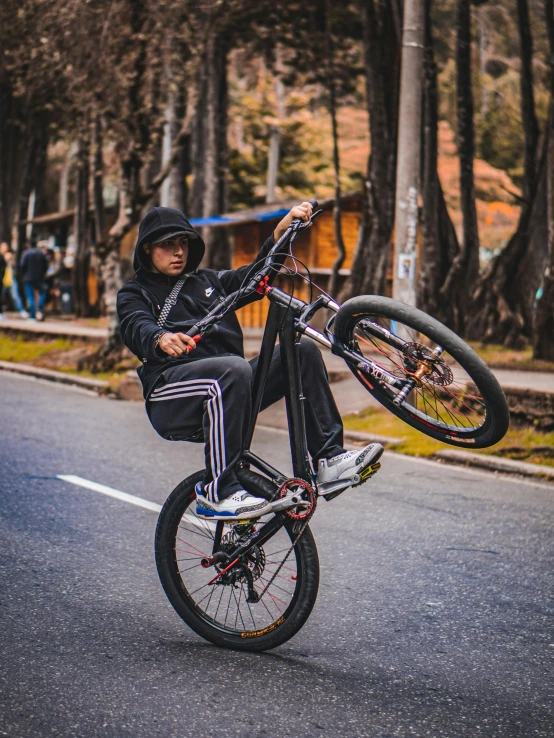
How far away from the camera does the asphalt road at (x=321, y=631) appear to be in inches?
138

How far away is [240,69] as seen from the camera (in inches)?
1019

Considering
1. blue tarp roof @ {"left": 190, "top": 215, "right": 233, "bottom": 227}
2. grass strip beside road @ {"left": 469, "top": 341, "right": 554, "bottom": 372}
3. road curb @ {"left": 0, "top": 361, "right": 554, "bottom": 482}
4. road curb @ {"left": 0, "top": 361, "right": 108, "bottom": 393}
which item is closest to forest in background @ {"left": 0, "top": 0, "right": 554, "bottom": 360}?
grass strip beside road @ {"left": 469, "top": 341, "right": 554, "bottom": 372}

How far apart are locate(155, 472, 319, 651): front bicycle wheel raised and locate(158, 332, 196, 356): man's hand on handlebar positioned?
56 centimetres

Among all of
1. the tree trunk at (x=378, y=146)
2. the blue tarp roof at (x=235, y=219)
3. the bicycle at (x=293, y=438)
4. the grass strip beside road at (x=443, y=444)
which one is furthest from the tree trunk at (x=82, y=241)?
the bicycle at (x=293, y=438)

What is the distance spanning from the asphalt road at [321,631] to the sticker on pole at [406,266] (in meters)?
3.38

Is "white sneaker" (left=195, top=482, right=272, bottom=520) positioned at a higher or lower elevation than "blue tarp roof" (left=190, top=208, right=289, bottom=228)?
lower

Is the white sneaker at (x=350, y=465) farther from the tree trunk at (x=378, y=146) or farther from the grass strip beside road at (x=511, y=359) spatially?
the tree trunk at (x=378, y=146)

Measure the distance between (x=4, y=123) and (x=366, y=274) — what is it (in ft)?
47.7

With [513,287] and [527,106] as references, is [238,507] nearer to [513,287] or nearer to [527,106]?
[513,287]

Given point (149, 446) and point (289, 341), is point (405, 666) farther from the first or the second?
point (149, 446)

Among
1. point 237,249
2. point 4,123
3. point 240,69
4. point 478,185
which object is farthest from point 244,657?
point 478,185

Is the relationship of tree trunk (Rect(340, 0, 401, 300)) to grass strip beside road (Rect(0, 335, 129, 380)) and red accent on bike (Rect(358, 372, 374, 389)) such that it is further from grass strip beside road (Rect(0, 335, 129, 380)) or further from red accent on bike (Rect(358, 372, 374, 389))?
red accent on bike (Rect(358, 372, 374, 389))

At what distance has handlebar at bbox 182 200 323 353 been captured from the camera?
4027 millimetres

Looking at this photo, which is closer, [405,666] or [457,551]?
[405,666]
